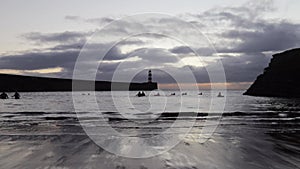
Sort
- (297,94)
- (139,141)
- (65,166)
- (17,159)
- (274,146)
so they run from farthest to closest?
(297,94), (139,141), (274,146), (17,159), (65,166)

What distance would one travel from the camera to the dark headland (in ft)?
372

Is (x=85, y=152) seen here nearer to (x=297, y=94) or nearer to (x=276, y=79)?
(x=297, y=94)

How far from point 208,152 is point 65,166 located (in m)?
5.86

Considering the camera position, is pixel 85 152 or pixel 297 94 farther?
pixel 297 94

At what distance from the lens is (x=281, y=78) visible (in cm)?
12169

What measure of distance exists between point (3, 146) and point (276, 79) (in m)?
122

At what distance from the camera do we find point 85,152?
13172 millimetres

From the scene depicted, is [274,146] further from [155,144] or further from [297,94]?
[297,94]

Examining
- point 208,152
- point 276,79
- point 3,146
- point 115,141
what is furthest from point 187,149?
point 276,79

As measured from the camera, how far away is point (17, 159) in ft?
38.0

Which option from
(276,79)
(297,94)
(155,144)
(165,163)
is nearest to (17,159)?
(165,163)

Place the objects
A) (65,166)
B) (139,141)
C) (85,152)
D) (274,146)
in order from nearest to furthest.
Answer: (65,166) < (85,152) < (274,146) < (139,141)

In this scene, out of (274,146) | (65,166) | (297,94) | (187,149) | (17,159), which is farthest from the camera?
(297,94)

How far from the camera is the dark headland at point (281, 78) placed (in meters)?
113
